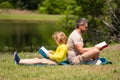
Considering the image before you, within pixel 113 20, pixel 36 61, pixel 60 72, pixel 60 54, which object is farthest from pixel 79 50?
pixel 113 20

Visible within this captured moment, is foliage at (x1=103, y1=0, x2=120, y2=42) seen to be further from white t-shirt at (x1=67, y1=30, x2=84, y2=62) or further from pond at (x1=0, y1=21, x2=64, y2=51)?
white t-shirt at (x1=67, y1=30, x2=84, y2=62)

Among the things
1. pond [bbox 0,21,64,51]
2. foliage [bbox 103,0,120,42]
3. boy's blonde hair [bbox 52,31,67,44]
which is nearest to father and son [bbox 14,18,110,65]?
boy's blonde hair [bbox 52,31,67,44]

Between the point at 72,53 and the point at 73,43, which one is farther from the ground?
the point at 73,43

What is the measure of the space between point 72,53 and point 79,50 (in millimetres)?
211

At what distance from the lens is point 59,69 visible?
10281mm

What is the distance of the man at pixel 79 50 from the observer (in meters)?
11.2

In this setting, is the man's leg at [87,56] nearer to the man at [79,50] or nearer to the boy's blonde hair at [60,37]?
the man at [79,50]

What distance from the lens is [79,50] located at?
36.9ft

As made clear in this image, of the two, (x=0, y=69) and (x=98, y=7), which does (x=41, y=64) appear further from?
(x=98, y=7)

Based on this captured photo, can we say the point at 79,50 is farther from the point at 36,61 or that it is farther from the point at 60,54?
the point at 36,61

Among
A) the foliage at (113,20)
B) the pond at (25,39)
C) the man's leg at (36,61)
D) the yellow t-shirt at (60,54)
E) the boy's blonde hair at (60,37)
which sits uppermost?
the boy's blonde hair at (60,37)

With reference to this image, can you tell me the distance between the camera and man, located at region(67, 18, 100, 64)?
11172mm

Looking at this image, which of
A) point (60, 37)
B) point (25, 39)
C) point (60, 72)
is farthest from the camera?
point (25, 39)

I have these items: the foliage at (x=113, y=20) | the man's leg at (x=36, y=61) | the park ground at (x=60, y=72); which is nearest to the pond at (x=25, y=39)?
the foliage at (x=113, y=20)
